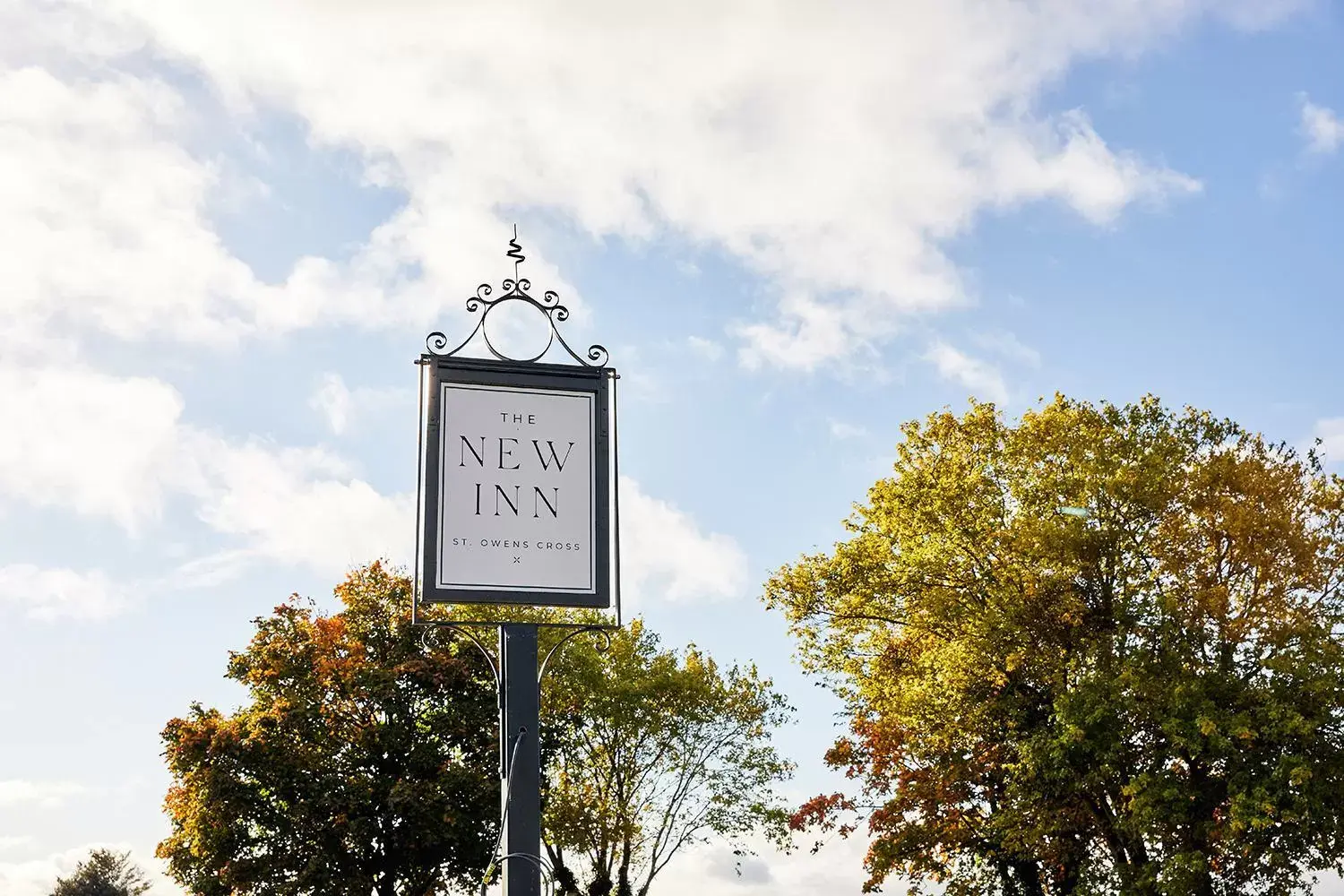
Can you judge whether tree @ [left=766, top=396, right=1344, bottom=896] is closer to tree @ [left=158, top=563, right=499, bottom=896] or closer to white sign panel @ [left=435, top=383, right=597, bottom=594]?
tree @ [left=158, top=563, right=499, bottom=896]

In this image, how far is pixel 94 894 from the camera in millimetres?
39750

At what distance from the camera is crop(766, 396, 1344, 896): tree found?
18.2 meters

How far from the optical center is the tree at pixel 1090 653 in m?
18.2

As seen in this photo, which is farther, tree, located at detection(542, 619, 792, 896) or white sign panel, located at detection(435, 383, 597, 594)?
tree, located at detection(542, 619, 792, 896)

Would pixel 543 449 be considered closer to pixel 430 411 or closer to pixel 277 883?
pixel 430 411

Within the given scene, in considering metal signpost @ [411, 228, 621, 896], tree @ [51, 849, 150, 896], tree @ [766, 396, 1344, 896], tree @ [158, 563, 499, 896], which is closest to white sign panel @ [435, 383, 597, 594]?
metal signpost @ [411, 228, 621, 896]

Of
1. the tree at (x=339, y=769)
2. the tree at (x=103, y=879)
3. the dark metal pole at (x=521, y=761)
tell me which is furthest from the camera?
the tree at (x=103, y=879)

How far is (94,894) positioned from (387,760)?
70.2ft

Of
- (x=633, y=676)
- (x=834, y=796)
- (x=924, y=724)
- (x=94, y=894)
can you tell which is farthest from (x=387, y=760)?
(x=94, y=894)

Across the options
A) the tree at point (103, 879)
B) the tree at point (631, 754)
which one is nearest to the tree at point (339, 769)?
the tree at point (631, 754)

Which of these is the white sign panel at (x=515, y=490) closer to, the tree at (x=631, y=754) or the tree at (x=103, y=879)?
the tree at (x=631, y=754)

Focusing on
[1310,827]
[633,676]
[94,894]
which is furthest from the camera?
[94,894]

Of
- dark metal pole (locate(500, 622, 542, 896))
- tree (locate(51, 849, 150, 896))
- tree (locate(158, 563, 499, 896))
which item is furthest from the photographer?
tree (locate(51, 849, 150, 896))

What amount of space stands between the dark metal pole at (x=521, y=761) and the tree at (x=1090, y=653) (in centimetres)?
1315
